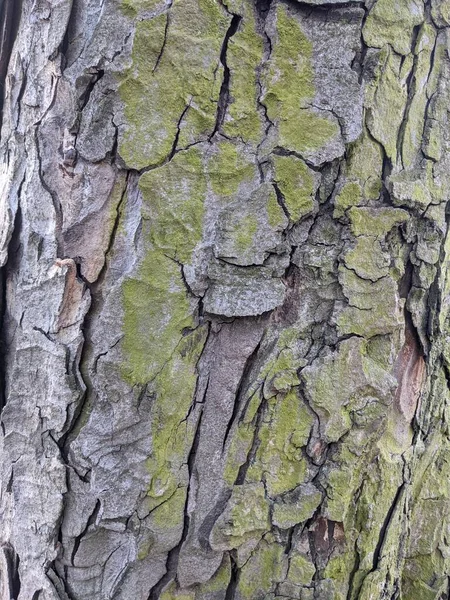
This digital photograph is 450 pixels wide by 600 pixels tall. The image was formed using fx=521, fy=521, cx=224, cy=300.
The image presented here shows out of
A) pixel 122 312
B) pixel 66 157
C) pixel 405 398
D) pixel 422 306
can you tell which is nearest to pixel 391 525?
pixel 405 398

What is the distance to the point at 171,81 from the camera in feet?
2.76

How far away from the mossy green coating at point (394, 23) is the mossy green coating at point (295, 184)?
0.24m

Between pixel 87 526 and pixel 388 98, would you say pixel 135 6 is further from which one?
pixel 87 526

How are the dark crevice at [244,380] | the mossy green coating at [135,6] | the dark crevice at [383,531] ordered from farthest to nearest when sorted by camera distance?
the dark crevice at [383,531] < the dark crevice at [244,380] < the mossy green coating at [135,6]

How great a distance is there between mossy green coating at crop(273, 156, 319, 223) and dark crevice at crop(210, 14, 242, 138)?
11cm

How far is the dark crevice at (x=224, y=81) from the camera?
846 mm

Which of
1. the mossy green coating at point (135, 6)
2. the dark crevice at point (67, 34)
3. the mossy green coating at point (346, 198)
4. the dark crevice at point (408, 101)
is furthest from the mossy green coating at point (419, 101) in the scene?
the dark crevice at point (67, 34)

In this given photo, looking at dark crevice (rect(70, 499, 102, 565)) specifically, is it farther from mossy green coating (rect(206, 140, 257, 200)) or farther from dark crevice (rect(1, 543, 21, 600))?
mossy green coating (rect(206, 140, 257, 200))

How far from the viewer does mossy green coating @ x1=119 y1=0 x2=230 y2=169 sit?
83 centimetres

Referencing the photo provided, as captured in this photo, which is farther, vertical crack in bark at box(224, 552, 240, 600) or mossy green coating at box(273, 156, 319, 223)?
vertical crack in bark at box(224, 552, 240, 600)

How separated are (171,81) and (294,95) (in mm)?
205

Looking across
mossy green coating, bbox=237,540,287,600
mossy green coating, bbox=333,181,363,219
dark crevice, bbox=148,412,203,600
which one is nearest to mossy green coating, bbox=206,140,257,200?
mossy green coating, bbox=333,181,363,219

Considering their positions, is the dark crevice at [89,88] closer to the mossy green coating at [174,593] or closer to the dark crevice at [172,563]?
the dark crevice at [172,563]

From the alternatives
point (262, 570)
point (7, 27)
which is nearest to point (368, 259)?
point (262, 570)
